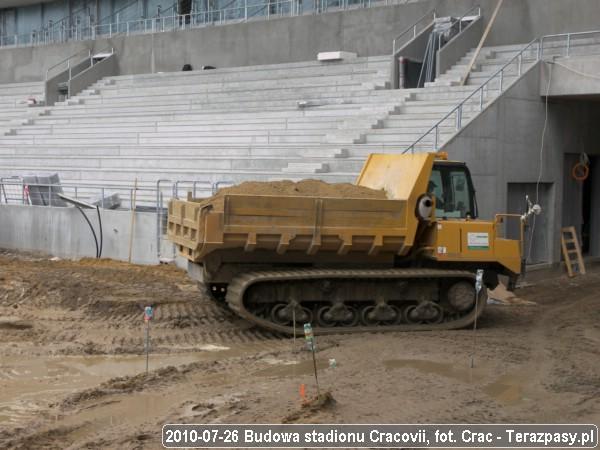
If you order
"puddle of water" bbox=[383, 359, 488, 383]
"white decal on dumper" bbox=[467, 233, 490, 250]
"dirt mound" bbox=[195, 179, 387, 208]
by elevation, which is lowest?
"puddle of water" bbox=[383, 359, 488, 383]

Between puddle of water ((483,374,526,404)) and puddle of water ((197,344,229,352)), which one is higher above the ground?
puddle of water ((483,374,526,404))

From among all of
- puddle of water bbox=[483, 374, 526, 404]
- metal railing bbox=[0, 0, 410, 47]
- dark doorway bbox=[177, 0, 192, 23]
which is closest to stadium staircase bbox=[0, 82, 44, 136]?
metal railing bbox=[0, 0, 410, 47]

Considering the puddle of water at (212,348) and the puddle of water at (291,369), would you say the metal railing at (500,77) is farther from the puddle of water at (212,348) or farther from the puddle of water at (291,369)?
the puddle of water at (291,369)

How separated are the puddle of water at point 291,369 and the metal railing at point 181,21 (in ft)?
62.6

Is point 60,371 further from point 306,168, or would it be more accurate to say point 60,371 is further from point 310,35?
point 310,35

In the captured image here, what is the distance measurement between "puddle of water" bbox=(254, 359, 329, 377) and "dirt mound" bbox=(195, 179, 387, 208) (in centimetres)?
248

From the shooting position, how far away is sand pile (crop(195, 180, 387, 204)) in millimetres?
11641

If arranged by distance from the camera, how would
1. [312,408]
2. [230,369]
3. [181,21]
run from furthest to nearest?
1. [181,21]
2. [230,369]
3. [312,408]

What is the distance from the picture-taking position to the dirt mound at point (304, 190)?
1164 centimetres

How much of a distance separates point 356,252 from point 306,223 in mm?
951

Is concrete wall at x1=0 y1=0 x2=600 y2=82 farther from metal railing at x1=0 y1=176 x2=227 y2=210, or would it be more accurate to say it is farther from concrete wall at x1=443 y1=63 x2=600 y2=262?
metal railing at x1=0 y1=176 x2=227 y2=210

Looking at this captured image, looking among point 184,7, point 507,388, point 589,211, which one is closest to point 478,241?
point 507,388

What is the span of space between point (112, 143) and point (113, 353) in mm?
15309

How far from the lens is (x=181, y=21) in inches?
1372
